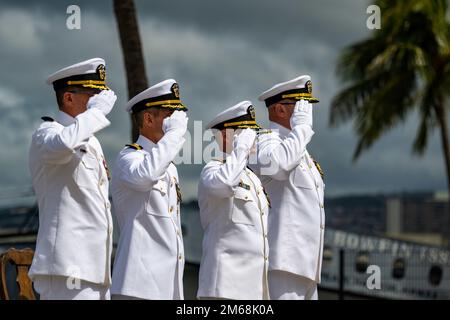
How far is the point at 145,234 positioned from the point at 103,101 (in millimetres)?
942

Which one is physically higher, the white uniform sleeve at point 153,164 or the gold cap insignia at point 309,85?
the gold cap insignia at point 309,85

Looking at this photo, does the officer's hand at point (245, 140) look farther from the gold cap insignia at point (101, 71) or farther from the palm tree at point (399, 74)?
the palm tree at point (399, 74)

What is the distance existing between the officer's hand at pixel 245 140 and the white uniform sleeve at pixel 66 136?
3.57 ft

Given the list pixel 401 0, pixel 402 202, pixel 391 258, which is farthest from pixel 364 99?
pixel 402 202

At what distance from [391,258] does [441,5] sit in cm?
1258

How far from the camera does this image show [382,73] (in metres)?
28.1

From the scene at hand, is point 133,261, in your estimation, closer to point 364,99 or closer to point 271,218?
point 271,218

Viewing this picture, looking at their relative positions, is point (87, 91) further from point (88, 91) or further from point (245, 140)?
point (245, 140)

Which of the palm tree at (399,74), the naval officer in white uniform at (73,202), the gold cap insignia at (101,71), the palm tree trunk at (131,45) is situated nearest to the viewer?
the naval officer in white uniform at (73,202)

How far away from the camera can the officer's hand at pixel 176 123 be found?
6746 mm

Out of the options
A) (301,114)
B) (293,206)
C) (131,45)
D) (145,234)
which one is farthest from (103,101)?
(131,45)

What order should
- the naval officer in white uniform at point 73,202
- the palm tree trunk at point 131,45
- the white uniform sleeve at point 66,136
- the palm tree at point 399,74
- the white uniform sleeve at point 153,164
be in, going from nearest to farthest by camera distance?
the white uniform sleeve at point 66,136 < the naval officer in white uniform at point 73,202 < the white uniform sleeve at point 153,164 < the palm tree trunk at point 131,45 < the palm tree at point 399,74

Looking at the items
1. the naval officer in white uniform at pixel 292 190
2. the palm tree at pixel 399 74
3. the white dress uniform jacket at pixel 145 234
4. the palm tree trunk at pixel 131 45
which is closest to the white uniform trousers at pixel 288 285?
the naval officer in white uniform at pixel 292 190

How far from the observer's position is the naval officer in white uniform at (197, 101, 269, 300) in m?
7.09
